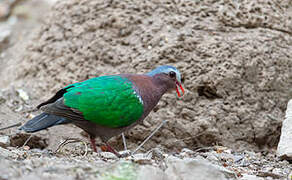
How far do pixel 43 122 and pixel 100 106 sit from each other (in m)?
0.58

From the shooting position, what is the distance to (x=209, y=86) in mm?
5043

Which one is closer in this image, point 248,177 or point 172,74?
point 248,177

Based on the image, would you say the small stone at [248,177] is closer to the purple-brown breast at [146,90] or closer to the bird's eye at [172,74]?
the purple-brown breast at [146,90]

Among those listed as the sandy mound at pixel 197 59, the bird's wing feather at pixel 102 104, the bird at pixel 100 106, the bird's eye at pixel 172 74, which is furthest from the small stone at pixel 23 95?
the bird's eye at pixel 172 74

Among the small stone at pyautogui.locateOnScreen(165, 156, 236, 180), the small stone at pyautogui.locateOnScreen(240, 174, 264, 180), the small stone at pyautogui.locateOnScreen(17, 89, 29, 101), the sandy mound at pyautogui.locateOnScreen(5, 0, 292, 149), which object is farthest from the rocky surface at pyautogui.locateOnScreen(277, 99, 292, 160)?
the small stone at pyautogui.locateOnScreen(17, 89, 29, 101)

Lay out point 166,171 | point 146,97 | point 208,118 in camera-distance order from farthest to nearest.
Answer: point 208,118, point 146,97, point 166,171

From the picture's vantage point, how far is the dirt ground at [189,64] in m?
5.02

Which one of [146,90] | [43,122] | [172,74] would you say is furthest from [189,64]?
[43,122]

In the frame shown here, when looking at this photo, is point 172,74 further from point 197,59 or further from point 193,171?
point 193,171

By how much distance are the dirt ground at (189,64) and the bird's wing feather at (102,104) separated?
41.9 inches

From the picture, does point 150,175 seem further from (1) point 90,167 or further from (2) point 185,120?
(2) point 185,120

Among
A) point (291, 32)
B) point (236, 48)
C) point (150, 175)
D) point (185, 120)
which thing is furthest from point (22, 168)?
point (291, 32)

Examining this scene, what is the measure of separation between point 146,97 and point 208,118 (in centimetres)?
117

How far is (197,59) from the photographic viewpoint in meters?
5.10
